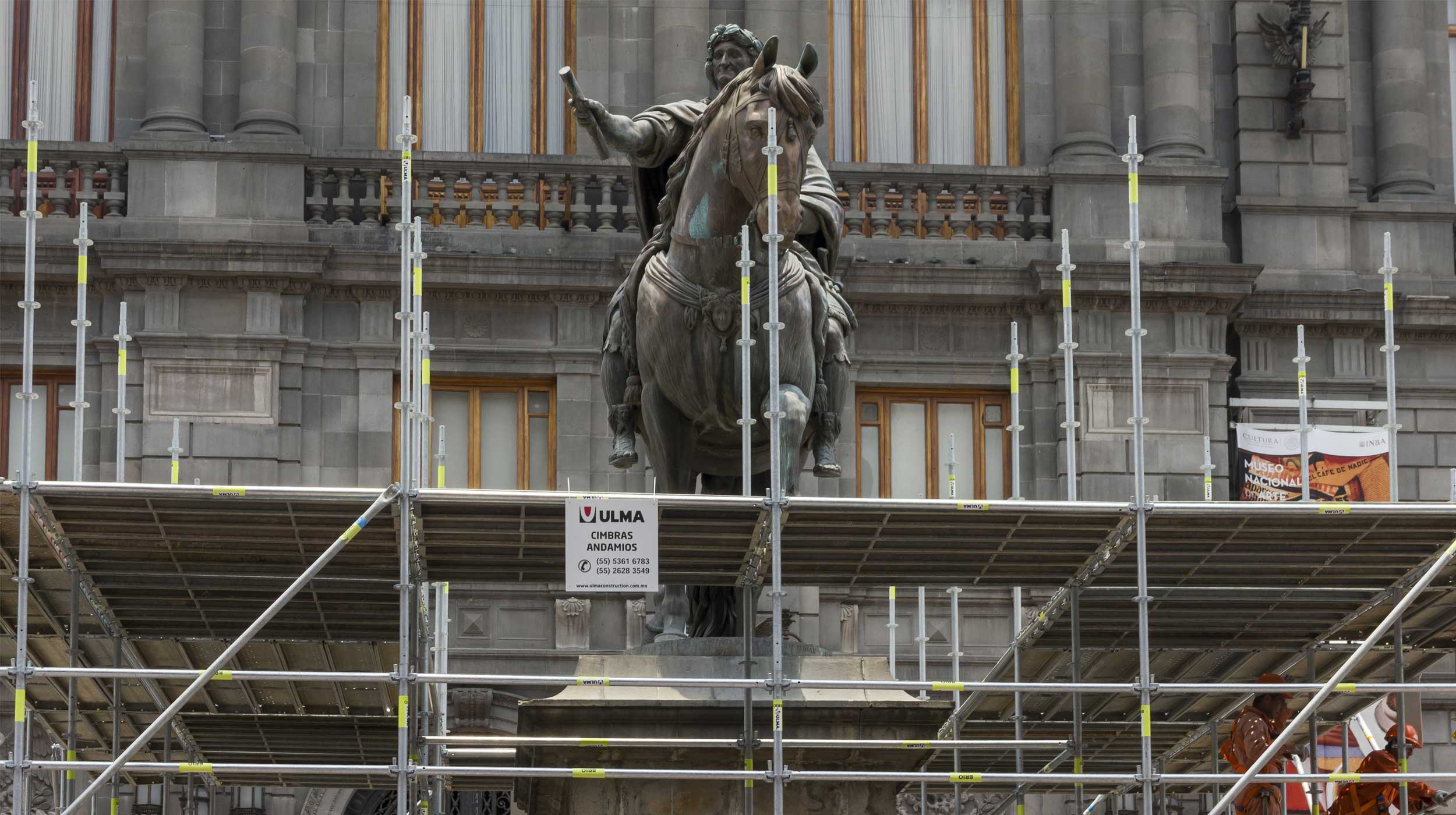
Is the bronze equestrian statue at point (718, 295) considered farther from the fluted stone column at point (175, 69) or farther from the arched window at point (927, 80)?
the arched window at point (927, 80)

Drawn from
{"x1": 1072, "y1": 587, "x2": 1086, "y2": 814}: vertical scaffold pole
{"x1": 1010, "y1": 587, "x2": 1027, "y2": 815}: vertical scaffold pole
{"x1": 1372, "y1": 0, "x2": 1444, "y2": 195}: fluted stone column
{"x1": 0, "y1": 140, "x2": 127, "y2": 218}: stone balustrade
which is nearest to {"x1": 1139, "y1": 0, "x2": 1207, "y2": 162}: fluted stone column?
{"x1": 1372, "y1": 0, "x2": 1444, "y2": 195}: fluted stone column

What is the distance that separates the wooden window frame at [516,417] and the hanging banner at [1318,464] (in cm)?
806

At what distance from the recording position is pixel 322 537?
1848cm

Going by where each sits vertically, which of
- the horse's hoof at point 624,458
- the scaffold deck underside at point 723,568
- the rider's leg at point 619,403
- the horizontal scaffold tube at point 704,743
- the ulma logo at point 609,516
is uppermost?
the rider's leg at point 619,403

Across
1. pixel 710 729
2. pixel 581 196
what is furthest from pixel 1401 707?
pixel 581 196

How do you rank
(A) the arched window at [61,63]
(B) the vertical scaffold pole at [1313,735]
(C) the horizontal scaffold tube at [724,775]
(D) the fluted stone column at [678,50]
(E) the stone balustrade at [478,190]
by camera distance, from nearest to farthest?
1. (C) the horizontal scaffold tube at [724,775]
2. (B) the vertical scaffold pole at [1313,735]
3. (E) the stone balustrade at [478,190]
4. (D) the fluted stone column at [678,50]
5. (A) the arched window at [61,63]

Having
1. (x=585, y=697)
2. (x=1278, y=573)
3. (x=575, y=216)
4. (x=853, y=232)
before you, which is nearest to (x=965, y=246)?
(x=853, y=232)

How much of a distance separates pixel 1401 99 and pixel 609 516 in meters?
21.4

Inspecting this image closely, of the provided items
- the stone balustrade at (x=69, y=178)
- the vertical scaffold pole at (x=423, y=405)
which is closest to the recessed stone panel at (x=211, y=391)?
the stone balustrade at (x=69, y=178)

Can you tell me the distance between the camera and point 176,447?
91.4 feet

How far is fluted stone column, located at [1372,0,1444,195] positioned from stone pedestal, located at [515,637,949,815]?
20297 millimetres

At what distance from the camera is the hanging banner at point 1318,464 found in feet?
112

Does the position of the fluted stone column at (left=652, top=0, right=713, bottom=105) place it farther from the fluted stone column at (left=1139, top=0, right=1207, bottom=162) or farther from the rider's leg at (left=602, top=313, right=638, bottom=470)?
the rider's leg at (left=602, top=313, right=638, bottom=470)

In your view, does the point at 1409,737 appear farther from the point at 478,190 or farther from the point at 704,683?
the point at 478,190
